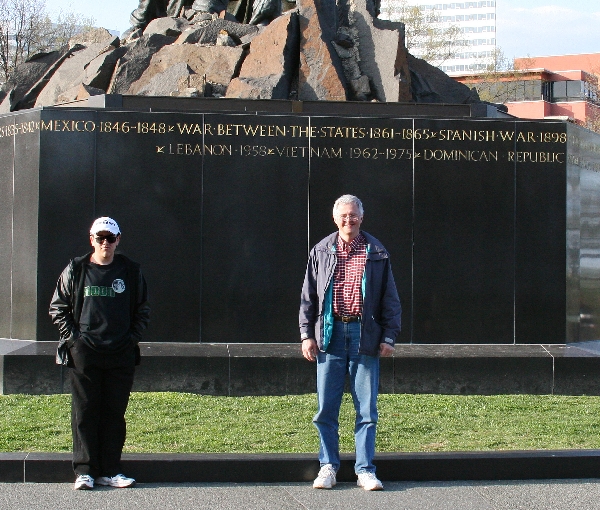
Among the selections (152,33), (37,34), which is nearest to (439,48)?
(37,34)

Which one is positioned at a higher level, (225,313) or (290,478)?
(225,313)

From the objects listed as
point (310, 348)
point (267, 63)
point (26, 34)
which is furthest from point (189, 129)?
point (26, 34)

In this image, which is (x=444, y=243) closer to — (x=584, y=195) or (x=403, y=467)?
(x=584, y=195)

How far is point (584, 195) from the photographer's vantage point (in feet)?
37.3

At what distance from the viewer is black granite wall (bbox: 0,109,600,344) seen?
10320 millimetres

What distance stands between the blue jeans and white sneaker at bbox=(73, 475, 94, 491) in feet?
4.62

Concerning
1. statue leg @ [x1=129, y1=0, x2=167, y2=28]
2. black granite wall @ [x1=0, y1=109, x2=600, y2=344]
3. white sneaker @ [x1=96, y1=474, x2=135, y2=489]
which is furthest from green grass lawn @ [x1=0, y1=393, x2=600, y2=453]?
statue leg @ [x1=129, y1=0, x2=167, y2=28]

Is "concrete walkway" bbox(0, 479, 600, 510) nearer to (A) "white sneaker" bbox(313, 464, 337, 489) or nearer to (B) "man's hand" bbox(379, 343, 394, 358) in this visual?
(A) "white sneaker" bbox(313, 464, 337, 489)

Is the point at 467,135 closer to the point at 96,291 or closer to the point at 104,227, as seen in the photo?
the point at 104,227

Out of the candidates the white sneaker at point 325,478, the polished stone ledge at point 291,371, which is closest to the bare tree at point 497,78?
the polished stone ledge at point 291,371

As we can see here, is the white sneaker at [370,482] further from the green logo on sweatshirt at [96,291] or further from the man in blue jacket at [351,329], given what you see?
the green logo on sweatshirt at [96,291]

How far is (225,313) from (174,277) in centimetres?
64

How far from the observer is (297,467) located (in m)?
6.52

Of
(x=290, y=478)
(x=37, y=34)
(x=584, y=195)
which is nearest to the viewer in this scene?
(x=290, y=478)
